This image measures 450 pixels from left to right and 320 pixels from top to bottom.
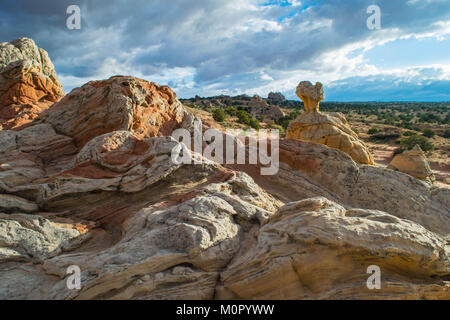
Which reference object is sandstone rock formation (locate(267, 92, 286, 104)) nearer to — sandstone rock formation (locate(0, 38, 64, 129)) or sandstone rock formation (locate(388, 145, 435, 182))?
sandstone rock formation (locate(388, 145, 435, 182))

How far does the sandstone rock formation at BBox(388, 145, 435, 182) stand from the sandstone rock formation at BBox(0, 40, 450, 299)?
6291 mm

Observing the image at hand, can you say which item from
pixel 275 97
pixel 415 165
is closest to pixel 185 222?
pixel 415 165

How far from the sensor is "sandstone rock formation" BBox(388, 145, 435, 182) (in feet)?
46.5

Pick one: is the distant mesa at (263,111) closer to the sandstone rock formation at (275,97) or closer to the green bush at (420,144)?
the green bush at (420,144)

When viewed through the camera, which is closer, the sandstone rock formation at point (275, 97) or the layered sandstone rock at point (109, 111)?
the layered sandstone rock at point (109, 111)

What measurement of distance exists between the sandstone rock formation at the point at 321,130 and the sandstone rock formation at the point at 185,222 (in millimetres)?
6185

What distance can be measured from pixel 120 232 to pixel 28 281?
5.59 ft

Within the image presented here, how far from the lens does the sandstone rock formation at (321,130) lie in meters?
15.0

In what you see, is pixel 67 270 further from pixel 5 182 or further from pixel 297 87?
pixel 297 87

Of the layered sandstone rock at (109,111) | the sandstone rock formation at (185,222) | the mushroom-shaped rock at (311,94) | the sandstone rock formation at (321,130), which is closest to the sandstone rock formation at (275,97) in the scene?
the mushroom-shaped rock at (311,94)

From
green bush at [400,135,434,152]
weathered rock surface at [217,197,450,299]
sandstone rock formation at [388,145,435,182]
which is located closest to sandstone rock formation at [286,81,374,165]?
sandstone rock formation at [388,145,435,182]

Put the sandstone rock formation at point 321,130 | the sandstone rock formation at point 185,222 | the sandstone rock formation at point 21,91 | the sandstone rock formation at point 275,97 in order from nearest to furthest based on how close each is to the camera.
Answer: the sandstone rock formation at point 185,222 < the sandstone rock formation at point 21,91 < the sandstone rock formation at point 321,130 < the sandstone rock formation at point 275,97

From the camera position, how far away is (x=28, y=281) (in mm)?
4859
